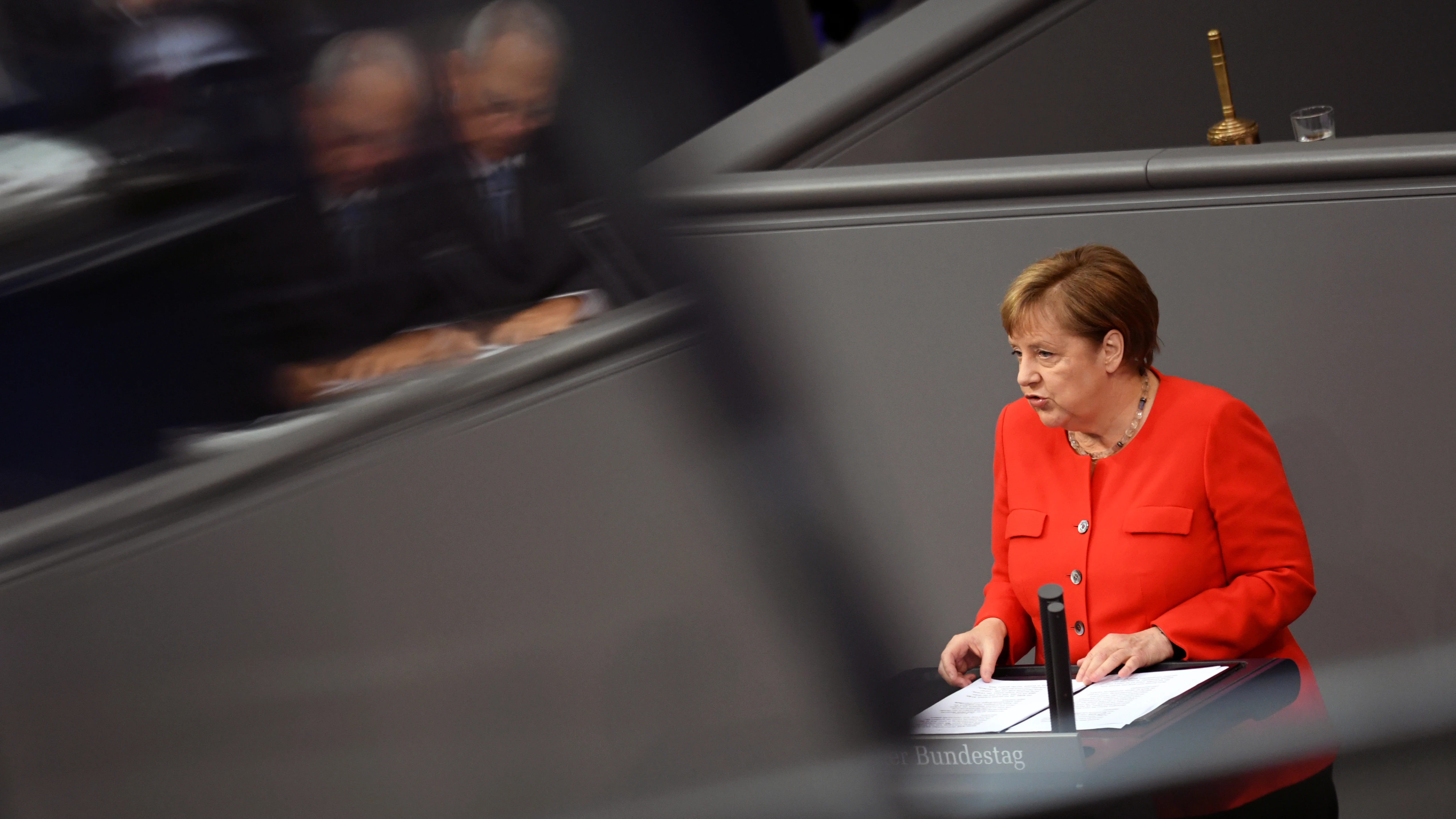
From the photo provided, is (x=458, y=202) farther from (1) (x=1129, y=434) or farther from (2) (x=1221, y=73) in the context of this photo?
(2) (x=1221, y=73)

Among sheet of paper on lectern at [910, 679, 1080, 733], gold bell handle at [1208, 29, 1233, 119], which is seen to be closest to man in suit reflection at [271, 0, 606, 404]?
sheet of paper on lectern at [910, 679, 1080, 733]

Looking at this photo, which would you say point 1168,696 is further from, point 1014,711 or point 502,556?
point 502,556

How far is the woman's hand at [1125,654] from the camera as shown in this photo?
0.97 meters

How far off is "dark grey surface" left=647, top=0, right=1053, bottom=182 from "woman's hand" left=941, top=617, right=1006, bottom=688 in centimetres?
99

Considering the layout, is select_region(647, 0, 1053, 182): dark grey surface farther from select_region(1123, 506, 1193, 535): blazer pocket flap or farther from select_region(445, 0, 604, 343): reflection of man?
select_region(445, 0, 604, 343): reflection of man

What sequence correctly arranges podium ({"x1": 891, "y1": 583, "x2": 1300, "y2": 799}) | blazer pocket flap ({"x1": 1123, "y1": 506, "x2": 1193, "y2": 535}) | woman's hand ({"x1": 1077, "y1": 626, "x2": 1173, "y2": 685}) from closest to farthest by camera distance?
podium ({"x1": 891, "y1": 583, "x2": 1300, "y2": 799})
woman's hand ({"x1": 1077, "y1": 626, "x2": 1173, "y2": 685})
blazer pocket flap ({"x1": 1123, "y1": 506, "x2": 1193, "y2": 535})

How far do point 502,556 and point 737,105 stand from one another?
113mm

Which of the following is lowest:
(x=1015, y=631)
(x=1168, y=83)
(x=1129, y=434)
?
(x=1015, y=631)

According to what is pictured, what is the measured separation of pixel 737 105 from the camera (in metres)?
0.30

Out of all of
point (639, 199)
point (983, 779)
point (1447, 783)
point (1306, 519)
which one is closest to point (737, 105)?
point (639, 199)

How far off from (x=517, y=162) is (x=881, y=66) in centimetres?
219

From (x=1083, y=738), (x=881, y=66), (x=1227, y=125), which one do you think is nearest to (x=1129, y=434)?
(x=1083, y=738)

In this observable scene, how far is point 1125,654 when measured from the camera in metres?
0.99

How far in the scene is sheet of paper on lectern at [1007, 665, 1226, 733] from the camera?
2.43ft
